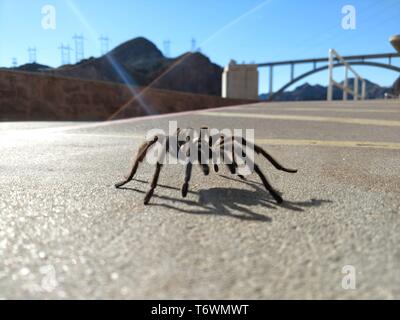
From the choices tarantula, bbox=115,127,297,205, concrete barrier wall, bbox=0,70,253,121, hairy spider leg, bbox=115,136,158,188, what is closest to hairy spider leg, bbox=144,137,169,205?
tarantula, bbox=115,127,297,205

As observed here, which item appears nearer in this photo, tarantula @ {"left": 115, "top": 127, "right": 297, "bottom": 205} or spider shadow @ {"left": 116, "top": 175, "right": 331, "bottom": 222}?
spider shadow @ {"left": 116, "top": 175, "right": 331, "bottom": 222}

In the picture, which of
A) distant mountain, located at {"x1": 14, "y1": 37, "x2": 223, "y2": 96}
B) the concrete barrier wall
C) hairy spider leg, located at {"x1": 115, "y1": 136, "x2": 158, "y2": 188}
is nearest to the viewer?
hairy spider leg, located at {"x1": 115, "y1": 136, "x2": 158, "y2": 188}

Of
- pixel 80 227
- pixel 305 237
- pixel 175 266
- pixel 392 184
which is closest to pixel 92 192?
pixel 80 227

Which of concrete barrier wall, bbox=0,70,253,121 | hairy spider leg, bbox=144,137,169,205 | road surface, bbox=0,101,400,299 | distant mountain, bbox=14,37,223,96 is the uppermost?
distant mountain, bbox=14,37,223,96

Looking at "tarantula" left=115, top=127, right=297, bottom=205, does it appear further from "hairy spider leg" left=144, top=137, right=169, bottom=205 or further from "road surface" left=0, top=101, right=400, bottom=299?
"road surface" left=0, top=101, right=400, bottom=299

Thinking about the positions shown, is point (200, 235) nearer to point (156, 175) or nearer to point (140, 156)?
point (156, 175)

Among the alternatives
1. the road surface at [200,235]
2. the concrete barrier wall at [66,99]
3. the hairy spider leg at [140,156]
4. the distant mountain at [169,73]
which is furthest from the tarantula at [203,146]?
the distant mountain at [169,73]

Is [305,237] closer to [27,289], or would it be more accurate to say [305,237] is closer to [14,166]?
[27,289]
